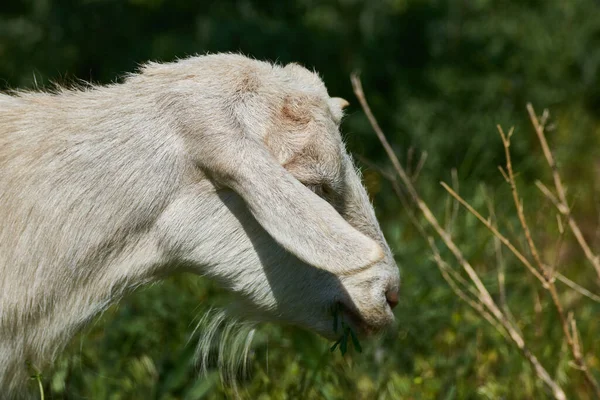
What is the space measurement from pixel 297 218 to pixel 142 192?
0.61 metres

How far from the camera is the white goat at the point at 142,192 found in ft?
11.6

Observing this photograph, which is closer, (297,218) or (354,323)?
(297,218)

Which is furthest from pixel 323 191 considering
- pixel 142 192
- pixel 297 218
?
pixel 142 192

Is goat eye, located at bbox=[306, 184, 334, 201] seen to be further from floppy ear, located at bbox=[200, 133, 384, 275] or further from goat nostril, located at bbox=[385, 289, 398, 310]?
goat nostril, located at bbox=[385, 289, 398, 310]

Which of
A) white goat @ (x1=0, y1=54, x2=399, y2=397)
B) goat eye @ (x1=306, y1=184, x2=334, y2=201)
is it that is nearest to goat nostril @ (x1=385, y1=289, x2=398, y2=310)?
white goat @ (x1=0, y1=54, x2=399, y2=397)

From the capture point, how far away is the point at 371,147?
24.4ft

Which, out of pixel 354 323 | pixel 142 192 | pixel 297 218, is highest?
pixel 142 192

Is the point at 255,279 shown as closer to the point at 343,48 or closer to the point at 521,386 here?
the point at 521,386

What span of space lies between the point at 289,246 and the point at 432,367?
6.98 feet

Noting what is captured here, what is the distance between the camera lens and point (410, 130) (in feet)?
24.0

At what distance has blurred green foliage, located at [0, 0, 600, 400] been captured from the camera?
16.4ft

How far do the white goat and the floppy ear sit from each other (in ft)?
0.42

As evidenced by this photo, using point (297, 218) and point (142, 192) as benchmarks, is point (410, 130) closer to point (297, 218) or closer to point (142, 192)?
point (142, 192)

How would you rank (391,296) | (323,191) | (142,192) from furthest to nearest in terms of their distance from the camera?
(391,296) → (323,191) → (142,192)
